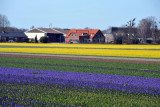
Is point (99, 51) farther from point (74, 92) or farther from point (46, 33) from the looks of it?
point (46, 33)

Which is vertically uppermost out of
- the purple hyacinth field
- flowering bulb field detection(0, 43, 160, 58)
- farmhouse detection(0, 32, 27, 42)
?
farmhouse detection(0, 32, 27, 42)

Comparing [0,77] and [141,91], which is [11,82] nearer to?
[0,77]

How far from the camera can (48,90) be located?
41.3ft

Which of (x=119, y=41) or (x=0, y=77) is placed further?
(x=119, y=41)

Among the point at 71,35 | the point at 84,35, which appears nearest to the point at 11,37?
the point at 71,35

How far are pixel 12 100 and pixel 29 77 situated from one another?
5.44m

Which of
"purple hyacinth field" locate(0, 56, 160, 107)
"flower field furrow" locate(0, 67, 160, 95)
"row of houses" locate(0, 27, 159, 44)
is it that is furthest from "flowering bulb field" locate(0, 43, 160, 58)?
"row of houses" locate(0, 27, 159, 44)

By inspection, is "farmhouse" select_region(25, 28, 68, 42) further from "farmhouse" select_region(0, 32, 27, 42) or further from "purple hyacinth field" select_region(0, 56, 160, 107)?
"purple hyacinth field" select_region(0, 56, 160, 107)

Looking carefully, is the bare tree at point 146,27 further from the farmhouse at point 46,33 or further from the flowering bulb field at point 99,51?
the flowering bulb field at point 99,51

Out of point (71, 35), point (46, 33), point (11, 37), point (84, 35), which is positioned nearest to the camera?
point (11, 37)

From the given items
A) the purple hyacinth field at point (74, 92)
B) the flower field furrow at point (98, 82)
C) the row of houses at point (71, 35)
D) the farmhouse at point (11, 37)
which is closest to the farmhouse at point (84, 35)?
the row of houses at point (71, 35)

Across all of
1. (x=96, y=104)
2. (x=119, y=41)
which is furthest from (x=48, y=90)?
(x=119, y=41)

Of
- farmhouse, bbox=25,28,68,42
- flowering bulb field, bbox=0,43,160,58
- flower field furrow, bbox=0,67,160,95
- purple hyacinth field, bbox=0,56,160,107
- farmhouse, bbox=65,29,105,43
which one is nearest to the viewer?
purple hyacinth field, bbox=0,56,160,107

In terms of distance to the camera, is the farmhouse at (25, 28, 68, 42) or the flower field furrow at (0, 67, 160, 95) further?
the farmhouse at (25, 28, 68, 42)
